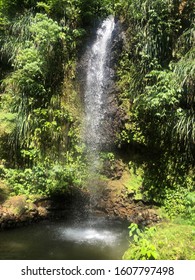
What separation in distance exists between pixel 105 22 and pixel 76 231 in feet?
23.4

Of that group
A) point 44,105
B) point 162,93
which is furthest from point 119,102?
point 44,105

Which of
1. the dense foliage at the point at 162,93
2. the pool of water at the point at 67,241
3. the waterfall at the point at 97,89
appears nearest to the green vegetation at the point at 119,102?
the dense foliage at the point at 162,93

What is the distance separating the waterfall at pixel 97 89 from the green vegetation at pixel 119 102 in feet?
0.93

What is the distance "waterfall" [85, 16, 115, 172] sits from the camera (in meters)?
8.62

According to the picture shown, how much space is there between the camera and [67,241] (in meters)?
5.78

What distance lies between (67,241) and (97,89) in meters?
4.94

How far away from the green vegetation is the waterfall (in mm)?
284

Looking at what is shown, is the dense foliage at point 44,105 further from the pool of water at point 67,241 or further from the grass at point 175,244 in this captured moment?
the grass at point 175,244

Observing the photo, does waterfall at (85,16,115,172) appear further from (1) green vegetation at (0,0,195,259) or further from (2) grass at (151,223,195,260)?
(2) grass at (151,223,195,260)

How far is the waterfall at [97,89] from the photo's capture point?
340 inches

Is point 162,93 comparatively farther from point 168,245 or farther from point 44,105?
point 168,245

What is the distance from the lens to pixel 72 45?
30.9ft
